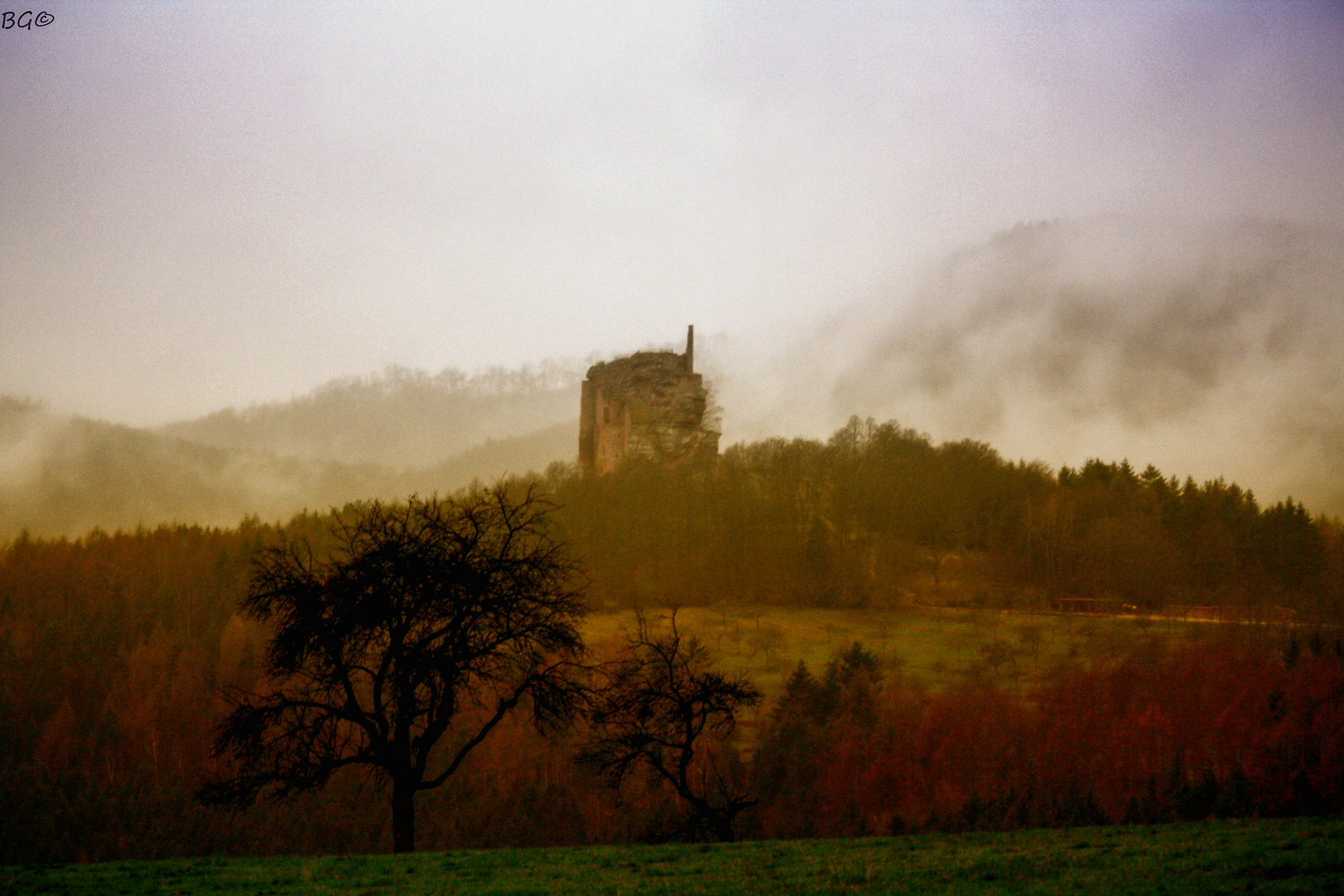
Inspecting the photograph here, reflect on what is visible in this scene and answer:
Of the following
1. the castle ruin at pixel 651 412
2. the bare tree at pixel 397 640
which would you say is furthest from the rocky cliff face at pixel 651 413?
the bare tree at pixel 397 640

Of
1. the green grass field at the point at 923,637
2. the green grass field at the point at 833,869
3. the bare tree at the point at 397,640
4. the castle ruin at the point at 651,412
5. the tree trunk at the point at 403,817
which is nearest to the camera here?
the green grass field at the point at 833,869

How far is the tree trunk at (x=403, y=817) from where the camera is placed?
62.0 ft

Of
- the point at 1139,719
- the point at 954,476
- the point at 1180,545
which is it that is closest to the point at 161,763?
the point at 1139,719

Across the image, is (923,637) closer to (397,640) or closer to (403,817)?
(403,817)

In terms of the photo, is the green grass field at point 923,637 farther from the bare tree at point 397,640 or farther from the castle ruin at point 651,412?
the bare tree at point 397,640

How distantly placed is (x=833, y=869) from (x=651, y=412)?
65411 millimetres

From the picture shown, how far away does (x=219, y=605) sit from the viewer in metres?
66.9

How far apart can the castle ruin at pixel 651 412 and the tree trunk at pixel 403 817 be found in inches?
2306

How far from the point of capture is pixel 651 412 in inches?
3095

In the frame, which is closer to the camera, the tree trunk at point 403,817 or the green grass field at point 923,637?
the tree trunk at point 403,817

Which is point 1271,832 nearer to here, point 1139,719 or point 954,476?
point 1139,719

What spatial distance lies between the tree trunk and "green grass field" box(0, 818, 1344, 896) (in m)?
0.98

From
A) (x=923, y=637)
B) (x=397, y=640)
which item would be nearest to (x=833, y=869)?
(x=397, y=640)

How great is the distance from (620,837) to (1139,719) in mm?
24715
